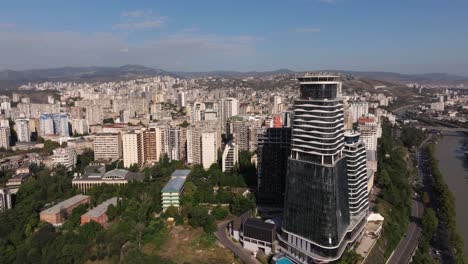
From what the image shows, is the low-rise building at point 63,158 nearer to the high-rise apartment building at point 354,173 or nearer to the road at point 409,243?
the high-rise apartment building at point 354,173

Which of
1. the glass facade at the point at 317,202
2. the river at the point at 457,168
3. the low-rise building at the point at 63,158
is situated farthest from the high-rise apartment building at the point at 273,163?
the low-rise building at the point at 63,158

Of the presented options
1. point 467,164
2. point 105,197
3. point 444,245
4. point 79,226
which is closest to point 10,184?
point 105,197

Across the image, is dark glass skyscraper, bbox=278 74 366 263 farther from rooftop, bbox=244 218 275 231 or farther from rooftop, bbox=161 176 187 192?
rooftop, bbox=161 176 187 192

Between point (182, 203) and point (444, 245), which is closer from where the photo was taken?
point (444, 245)

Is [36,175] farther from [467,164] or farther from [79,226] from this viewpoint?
[467,164]

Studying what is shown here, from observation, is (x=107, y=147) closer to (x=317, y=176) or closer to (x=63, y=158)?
(x=63, y=158)
